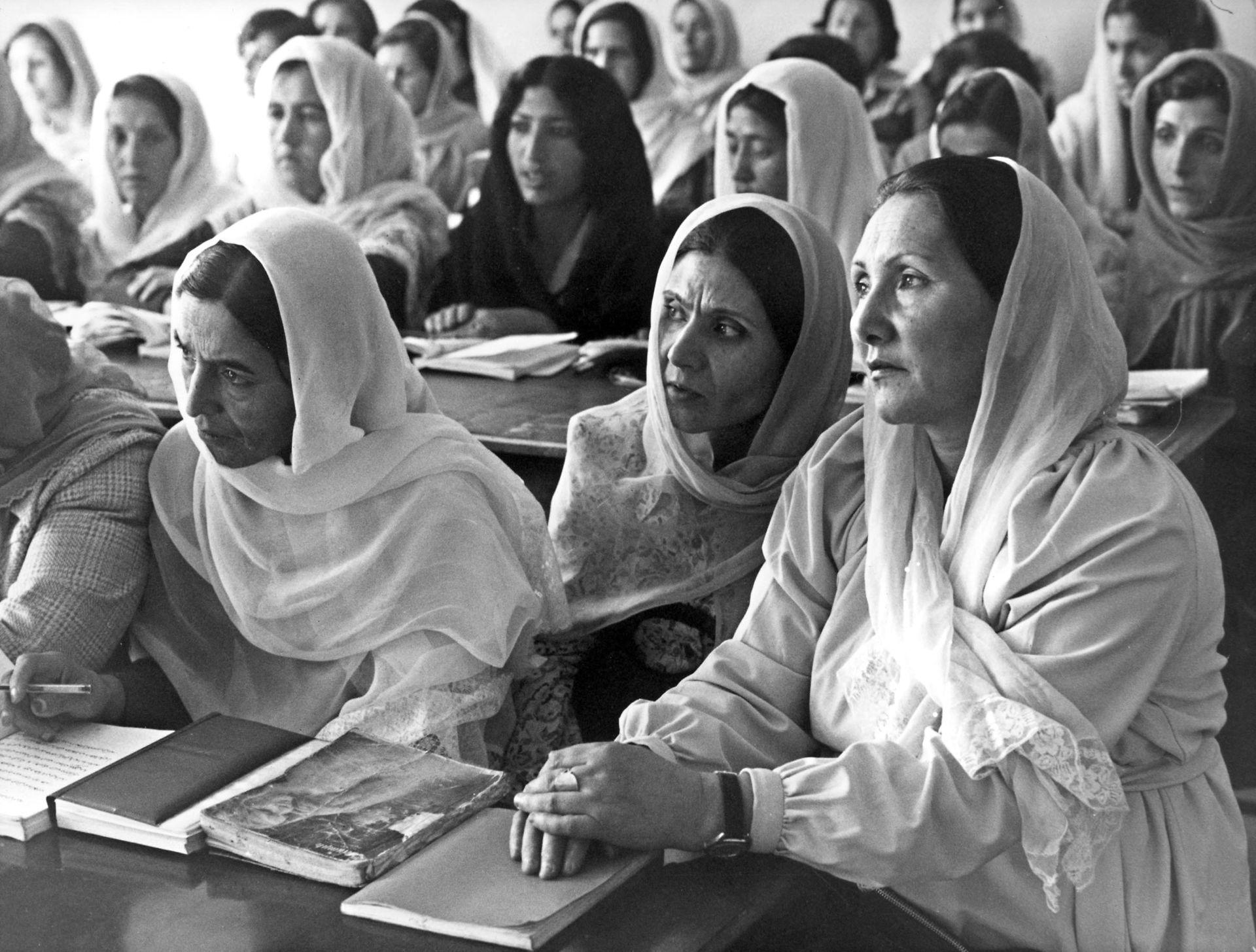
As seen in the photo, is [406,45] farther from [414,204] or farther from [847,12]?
[847,12]

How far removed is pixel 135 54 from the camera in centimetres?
550

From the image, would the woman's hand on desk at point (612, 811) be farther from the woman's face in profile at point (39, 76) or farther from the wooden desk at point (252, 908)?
the woman's face in profile at point (39, 76)

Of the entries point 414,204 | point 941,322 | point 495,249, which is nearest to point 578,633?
point 941,322

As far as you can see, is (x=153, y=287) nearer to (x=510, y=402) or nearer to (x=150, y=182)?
(x=150, y=182)

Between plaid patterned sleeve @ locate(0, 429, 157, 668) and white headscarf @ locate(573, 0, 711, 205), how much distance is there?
2917 mm

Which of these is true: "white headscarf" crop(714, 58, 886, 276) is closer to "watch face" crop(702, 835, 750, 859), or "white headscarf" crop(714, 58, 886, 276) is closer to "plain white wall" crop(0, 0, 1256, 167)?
"plain white wall" crop(0, 0, 1256, 167)

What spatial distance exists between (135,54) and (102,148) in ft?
1.50

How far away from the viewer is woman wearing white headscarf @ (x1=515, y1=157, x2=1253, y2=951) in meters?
1.33

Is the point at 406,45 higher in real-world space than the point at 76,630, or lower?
higher

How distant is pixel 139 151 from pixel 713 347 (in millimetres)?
3944

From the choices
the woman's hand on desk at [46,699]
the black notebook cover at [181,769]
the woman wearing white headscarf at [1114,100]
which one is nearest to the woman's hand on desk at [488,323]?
the woman wearing white headscarf at [1114,100]

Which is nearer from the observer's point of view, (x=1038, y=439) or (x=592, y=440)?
(x=1038, y=439)

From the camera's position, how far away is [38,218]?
5453 millimetres

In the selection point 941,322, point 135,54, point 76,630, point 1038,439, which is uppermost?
point 135,54
